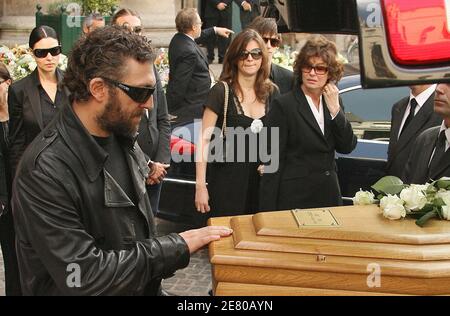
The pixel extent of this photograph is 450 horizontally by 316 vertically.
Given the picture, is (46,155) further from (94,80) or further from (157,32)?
(157,32)

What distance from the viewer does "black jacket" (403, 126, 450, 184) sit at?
377 cm

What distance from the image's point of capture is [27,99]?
5320 millimetres

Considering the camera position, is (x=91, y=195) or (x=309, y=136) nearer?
(x=91, y=195)

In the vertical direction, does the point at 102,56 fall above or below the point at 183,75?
above

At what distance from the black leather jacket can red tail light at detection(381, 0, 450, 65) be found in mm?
1011

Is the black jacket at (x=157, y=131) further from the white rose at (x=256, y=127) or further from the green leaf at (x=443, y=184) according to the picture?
the green leaf at (x=443, y=184)

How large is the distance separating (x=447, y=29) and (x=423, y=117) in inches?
109

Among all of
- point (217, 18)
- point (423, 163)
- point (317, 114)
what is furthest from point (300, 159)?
point (217, 18)

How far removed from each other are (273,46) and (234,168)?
1.54 m

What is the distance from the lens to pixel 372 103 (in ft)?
22.2

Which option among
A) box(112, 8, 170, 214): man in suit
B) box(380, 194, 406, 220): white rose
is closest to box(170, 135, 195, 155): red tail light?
box(112, 8, 170, 214): man in suit

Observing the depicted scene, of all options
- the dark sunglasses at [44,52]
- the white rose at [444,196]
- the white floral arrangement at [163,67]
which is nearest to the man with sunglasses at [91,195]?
the white rose at [444,196]

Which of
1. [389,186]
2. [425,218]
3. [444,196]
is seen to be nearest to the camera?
[425,218]

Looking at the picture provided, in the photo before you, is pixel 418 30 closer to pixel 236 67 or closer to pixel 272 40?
pixel 236 67
